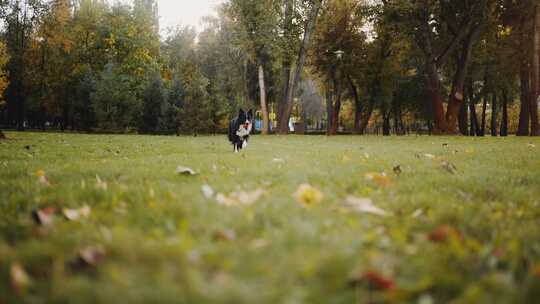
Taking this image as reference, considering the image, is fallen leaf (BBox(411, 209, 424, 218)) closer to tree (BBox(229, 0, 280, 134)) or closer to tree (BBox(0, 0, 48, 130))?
tree (BBox(229, 0, 280, 134))

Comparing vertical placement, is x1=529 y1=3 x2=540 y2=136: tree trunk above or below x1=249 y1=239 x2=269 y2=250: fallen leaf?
above

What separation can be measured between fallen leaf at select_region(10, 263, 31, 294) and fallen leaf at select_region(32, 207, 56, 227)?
0.71 metres

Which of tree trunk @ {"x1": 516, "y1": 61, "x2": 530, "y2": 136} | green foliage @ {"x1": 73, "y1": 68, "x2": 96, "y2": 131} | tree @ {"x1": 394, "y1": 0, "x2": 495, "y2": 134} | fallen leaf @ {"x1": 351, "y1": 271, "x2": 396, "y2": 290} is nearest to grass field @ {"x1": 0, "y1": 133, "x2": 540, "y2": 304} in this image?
fallen leaf @ {"x1": 351, "y1": 271, "x2": 396, "y2": 290}

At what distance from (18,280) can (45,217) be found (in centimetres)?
93

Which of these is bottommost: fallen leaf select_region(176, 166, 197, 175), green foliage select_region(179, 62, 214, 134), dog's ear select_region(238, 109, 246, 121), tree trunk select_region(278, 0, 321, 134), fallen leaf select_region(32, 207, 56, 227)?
fallen leaf select_region(32, 207, 56, 227)

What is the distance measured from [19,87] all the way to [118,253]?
44100mm

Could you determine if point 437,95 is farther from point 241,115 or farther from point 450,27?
point 241,115

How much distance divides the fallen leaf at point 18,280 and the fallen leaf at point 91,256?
182 millimetres

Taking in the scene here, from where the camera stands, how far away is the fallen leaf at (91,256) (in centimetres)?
132

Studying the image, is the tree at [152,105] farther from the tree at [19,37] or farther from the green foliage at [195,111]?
the tree at [19,37]

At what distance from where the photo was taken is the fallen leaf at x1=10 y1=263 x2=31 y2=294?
113 cm

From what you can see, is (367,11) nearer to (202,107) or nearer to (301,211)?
(202,107)

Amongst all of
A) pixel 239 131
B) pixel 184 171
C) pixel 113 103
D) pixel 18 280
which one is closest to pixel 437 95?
pixel 239 131

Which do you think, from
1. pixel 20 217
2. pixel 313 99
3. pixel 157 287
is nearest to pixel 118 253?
pixel 157 287
